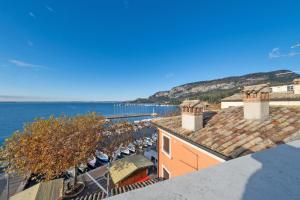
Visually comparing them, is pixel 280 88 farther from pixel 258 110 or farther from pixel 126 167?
pixel 126 167

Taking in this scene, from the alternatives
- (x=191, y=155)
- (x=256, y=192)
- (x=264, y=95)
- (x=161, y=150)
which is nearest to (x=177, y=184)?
(x=256, y=192)

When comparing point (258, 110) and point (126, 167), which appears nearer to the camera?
point (258, 110)

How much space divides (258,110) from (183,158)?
4.66 metres

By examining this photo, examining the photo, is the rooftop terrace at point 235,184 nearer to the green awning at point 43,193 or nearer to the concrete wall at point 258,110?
the concrete wall at point 258,110

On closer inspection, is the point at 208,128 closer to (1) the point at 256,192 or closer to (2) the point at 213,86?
(1) the point at 256,192

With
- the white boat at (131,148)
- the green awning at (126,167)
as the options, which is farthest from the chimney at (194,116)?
the white boat at (131,148)

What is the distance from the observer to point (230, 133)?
7449 mm

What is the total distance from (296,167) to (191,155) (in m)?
6.99

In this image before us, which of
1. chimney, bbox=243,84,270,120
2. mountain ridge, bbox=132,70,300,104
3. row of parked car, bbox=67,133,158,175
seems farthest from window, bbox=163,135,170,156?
mountain ridge, bbox=132,70,300,104

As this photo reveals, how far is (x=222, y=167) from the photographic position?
187cm

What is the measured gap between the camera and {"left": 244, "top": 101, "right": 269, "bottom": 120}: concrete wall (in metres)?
7.82

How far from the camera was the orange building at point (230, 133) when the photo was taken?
20.0 ft

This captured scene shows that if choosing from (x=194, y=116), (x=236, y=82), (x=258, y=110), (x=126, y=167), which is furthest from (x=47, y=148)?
(x=236, y=82)

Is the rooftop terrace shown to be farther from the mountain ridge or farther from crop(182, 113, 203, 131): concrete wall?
the mountain ridge
